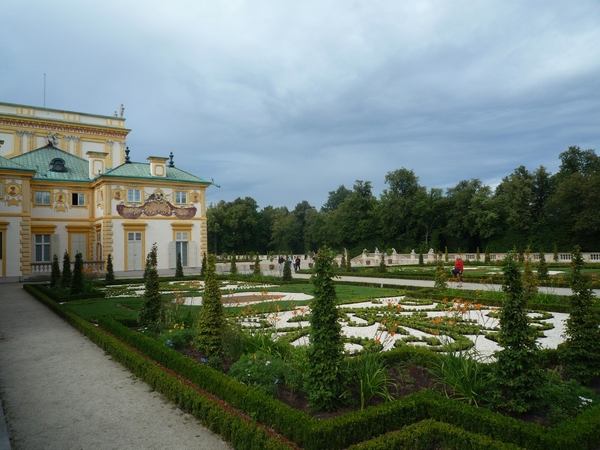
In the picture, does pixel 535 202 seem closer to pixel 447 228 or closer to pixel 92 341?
pixel 447 228

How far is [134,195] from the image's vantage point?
101 ft

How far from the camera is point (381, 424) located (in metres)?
4.38

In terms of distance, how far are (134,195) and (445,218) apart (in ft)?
123

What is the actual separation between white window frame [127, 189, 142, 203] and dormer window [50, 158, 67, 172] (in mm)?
7262

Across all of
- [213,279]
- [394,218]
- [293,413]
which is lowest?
[293,413]

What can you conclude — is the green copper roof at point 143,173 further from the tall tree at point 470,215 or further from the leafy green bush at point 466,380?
the tall tree at point 470,215

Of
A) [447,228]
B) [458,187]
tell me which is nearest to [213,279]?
[447,228]

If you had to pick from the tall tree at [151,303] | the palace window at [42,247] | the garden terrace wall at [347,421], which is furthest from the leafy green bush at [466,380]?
the palace window at [42,247]

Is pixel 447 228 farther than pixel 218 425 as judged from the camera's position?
Yes

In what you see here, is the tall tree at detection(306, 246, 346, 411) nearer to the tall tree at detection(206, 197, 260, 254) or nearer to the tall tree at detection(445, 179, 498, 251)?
the tall tree at detection(445, 179, 498, 251)

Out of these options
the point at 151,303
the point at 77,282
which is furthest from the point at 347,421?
the point at 77,282

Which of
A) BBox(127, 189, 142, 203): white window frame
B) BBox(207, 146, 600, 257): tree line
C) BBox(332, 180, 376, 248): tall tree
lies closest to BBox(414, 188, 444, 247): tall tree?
BBox(207, 146, 600, 257): tree line

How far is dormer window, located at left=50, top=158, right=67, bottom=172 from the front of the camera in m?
33.5

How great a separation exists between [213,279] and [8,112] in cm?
3865
